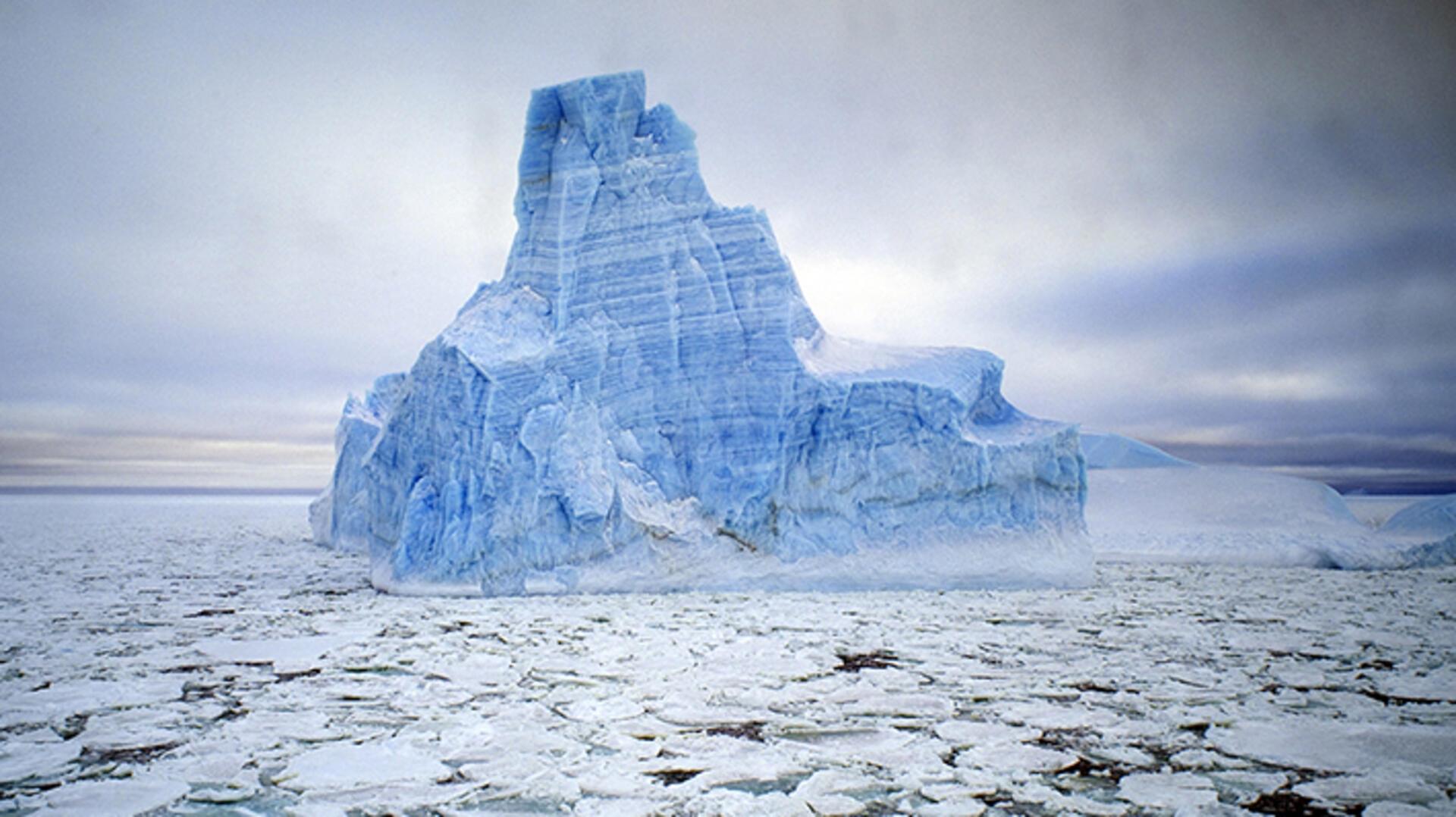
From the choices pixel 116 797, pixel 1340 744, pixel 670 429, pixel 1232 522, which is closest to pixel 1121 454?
pixel 1232 522

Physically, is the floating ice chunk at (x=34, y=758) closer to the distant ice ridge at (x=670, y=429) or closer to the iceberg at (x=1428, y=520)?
the distant ice ridge at (x=670, y=429)

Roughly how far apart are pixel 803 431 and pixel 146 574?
28.8 feet

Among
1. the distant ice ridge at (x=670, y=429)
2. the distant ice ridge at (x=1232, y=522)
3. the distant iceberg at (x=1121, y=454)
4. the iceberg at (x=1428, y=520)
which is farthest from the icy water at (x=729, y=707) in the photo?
the distant iceberg at (x=1121, y=454)

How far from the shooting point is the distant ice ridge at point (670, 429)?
9.15m

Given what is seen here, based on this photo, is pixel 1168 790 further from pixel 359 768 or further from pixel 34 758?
pixel 34 758

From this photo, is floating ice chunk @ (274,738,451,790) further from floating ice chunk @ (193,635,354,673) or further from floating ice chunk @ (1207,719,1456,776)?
floating ice chunk @ (1207,719,1456,776)

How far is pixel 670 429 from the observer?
9938 millimetres

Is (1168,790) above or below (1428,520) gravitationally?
below

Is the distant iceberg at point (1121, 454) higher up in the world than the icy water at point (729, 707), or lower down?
higher up

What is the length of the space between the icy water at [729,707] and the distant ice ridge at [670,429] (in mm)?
1407

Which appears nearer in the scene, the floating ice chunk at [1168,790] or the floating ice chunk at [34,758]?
the floating ice chunk at [1168,790]

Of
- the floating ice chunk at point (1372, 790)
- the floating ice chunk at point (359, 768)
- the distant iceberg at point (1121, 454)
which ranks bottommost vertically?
the floating ice chunk at point (359, 768)

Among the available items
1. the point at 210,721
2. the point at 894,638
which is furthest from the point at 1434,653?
the point at 210,721

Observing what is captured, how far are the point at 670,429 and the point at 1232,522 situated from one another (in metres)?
12.3
